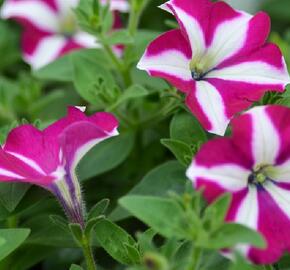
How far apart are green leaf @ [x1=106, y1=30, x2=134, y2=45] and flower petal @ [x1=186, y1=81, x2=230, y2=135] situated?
0.70ft

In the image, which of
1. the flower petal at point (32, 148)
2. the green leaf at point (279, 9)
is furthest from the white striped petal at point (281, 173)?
the green leaf at point (279, 9)

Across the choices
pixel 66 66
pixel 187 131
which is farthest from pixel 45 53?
pixel 187 131

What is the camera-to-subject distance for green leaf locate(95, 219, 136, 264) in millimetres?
819

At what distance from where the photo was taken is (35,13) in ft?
4.93

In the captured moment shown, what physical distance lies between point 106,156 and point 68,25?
21.7 inches

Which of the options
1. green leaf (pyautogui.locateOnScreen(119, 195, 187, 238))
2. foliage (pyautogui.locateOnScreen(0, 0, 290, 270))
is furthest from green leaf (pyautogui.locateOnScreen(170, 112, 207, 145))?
green leaf (pyautogui.locateOnScreen(119, 195, 187, 238))

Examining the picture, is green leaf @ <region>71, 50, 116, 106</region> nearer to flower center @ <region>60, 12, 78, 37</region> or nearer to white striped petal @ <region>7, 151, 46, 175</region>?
white striped petal @ <region>7, 151, 46, 175</region>

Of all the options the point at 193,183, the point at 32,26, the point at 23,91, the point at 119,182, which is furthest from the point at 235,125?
the point at 32,26

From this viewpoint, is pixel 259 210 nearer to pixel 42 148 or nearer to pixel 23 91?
pixel 42 148

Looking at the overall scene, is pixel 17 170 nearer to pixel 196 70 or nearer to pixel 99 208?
pixel 99 208

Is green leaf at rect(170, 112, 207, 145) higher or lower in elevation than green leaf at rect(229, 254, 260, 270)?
lower

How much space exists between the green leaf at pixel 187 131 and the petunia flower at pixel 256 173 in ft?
0.49

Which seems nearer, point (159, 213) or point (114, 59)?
point (159, 213)

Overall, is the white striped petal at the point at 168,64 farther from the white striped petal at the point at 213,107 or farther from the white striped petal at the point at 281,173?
the white striped petal at the point at 281,173
